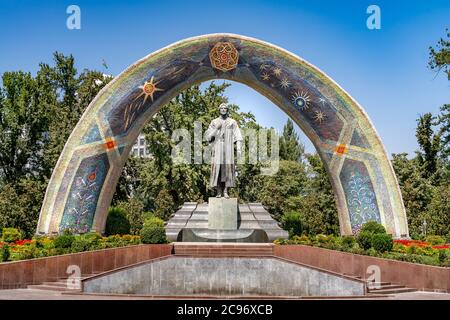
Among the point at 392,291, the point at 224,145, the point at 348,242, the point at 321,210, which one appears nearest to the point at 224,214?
the point at 224,145

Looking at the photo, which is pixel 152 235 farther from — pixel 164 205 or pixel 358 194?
pixel 164 205

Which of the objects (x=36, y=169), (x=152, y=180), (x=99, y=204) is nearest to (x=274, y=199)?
(x=152, y=180)

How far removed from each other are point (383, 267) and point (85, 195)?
12.9 metres

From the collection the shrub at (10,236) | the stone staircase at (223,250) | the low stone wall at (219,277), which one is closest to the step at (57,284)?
the low stone wall at (219,277)

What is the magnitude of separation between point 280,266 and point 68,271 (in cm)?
521

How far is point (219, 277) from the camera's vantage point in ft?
43.7

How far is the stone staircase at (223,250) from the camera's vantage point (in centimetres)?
1658

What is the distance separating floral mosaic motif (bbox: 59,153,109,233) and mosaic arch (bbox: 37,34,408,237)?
39 millimetres

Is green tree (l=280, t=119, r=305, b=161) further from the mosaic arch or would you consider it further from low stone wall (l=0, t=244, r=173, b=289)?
low stone wall (l=0, t=244, r=173, b=289)

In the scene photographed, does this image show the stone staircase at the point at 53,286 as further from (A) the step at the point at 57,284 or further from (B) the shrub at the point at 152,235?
(B) the shrub at the point at 152,235

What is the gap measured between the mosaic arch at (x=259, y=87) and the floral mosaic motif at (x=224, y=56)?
0.04 m

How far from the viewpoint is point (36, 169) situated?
3494 centimetres

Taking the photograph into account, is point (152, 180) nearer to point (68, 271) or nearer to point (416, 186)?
point (416, 186)
